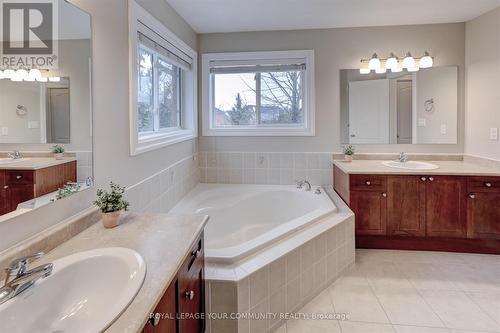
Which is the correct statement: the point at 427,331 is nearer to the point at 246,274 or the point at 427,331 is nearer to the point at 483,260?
the point at 246,274

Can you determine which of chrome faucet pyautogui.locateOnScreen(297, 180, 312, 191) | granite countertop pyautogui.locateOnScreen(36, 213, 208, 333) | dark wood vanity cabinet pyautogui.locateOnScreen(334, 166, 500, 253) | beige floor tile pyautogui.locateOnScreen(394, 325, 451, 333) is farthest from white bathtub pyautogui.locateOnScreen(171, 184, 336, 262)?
granite countertop pyautogui.locateOnScreen(36, 213, 208, 333)

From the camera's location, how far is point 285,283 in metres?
2.19

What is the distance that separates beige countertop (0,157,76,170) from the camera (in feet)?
4.13

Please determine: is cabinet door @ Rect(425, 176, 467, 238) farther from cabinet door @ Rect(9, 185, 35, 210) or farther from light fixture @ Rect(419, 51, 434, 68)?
cabinet door @ Rect(9, 185, 35, 210)

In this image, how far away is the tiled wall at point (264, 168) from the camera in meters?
3.97

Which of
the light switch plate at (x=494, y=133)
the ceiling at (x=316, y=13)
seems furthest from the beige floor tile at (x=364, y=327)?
the ceiling at (x=316, y=13)

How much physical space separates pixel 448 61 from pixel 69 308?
13.7ft

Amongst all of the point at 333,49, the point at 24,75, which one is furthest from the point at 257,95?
the point at 24,75

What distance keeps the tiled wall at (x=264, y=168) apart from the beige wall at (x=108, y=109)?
5.54ft

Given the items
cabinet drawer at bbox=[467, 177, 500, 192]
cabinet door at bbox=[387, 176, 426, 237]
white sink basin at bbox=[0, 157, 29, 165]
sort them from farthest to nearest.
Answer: cabinet door at bbox=[387, 176, 426, 237] < cabinet drawer at bbox=[467, 177, 500, 192] < white sink basin at bbox=[0, 157, 29, 165]

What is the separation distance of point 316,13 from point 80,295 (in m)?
3.17

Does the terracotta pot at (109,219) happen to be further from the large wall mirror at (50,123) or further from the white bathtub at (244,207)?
the white bathtub at (244,207)

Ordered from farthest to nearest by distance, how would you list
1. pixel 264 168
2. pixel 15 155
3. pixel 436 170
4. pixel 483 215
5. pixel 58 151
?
1. pixel 264 168
2. pixel 436 170
3. pixel 483 215
4. pixel 58 151
5. pixel 15 155

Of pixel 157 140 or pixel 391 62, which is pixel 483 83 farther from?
pixel 157 140
